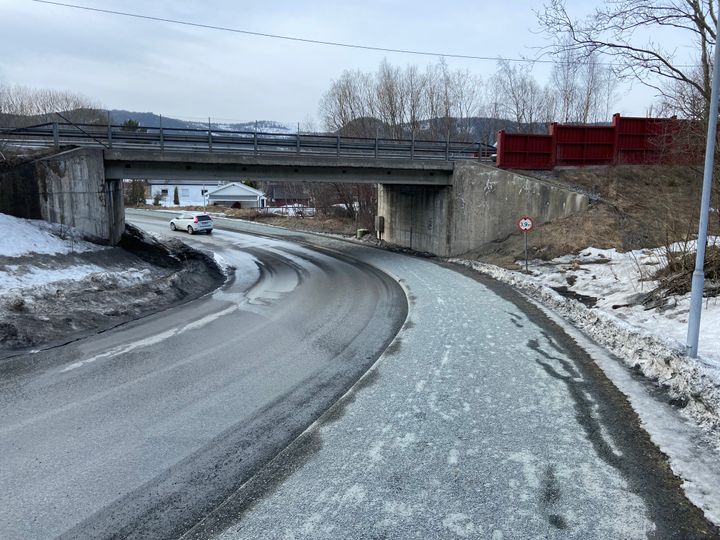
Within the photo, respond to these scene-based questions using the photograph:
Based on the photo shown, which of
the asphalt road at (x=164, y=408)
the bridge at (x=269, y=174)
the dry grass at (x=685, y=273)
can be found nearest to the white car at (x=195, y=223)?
the bridge at (x=269, y=174)

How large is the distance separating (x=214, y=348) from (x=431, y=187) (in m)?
19.5

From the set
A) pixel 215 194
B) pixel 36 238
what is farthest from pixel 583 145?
pixel 215 194

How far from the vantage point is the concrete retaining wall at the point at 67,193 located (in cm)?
1527

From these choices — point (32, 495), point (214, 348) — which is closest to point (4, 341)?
point (214, 348)

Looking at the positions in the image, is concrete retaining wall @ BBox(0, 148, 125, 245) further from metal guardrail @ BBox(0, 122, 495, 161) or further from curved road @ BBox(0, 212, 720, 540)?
curved road @ BBox(0, 212, 720, 540)

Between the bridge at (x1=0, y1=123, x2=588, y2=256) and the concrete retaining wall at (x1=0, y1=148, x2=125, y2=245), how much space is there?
3 cm

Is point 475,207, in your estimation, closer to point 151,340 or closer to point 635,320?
point 635,320

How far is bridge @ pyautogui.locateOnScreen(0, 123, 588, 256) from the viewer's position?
1636 cm

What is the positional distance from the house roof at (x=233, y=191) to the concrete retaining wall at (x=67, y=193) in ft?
223

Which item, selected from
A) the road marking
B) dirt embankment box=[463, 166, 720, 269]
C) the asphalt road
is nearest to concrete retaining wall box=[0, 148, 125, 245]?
the asphalt road

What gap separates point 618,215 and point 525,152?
6343 millimetres

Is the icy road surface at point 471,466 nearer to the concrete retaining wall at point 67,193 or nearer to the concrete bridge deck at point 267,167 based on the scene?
the concrete retaining wall at point 67,193

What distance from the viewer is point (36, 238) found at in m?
14.1

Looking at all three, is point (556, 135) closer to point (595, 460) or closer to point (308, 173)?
point (308, 173)
